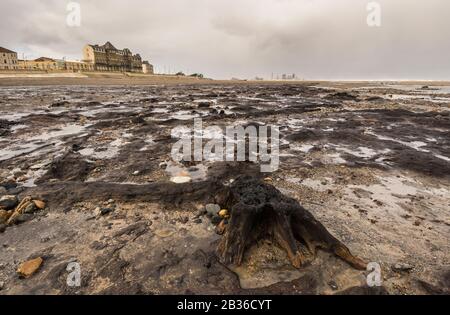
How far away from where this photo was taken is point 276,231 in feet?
12.8

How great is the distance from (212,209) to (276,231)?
→ 58.4 inches

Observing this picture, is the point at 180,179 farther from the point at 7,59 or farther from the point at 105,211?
the point at 7,59

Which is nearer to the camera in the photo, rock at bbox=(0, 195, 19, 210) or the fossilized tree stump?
the fossilized tree stump

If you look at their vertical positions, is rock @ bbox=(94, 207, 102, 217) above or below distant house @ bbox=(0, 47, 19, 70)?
below

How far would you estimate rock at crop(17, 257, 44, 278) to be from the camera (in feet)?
11.6

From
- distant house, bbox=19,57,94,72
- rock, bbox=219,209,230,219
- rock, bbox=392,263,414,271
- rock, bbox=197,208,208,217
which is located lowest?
rock, bbox=392,263,414,271

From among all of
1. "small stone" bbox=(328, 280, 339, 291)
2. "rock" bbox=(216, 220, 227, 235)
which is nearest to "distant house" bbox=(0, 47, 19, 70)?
"rock" bbox=(216, 220, 227, 235)

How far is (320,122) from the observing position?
14883 mm

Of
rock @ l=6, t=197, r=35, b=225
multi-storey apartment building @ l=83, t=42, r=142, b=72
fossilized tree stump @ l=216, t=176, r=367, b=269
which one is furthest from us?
multi-storey apartment building @ l=83, t=42, r=142, b=72

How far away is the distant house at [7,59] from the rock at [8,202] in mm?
116755

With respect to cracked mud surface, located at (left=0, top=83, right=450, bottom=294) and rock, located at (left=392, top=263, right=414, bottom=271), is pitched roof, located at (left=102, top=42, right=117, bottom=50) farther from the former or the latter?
rock, located at (left=392, top=263, right=414, bottom=271)

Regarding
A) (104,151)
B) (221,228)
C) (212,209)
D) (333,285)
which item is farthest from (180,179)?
(333,285)

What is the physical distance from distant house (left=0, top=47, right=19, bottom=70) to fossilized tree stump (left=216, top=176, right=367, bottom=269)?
12037 centimetres
